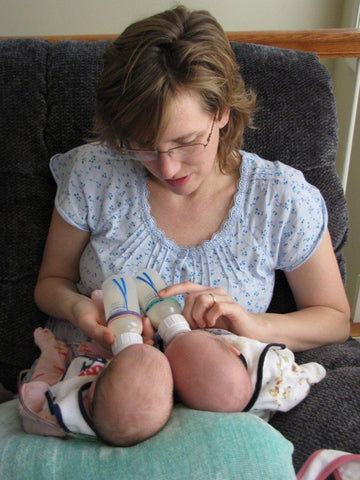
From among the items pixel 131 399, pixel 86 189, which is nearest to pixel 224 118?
pixel 86 189

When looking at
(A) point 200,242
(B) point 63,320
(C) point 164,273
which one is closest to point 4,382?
(B) point 63,320

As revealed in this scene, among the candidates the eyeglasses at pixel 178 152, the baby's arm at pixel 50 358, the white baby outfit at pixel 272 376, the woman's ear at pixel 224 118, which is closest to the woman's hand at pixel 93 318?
the baby's arm at pixel 50 358

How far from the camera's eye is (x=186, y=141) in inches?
38.5

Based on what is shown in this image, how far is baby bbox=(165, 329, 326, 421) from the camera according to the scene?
0.86 m

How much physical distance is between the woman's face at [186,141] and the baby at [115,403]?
38 centimetres

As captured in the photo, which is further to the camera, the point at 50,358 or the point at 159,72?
the point at 50,358

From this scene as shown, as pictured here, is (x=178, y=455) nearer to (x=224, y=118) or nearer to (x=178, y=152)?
(x=178, y=152)

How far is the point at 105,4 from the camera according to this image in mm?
2273

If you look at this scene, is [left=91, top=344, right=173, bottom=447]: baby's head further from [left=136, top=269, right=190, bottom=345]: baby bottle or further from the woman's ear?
the woman's ear

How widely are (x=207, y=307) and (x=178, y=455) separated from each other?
1.02ft

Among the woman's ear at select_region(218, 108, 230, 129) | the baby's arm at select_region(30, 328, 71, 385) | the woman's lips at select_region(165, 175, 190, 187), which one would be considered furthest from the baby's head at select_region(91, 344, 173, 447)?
the woman's ear at select_region(218, 108, 230, 129)

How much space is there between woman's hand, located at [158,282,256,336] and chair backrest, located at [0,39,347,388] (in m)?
0.31

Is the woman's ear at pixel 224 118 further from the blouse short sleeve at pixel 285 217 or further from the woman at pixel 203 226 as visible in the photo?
the blouse short sleeve at pixel 285 217

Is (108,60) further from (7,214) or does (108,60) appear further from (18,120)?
(7,214)
